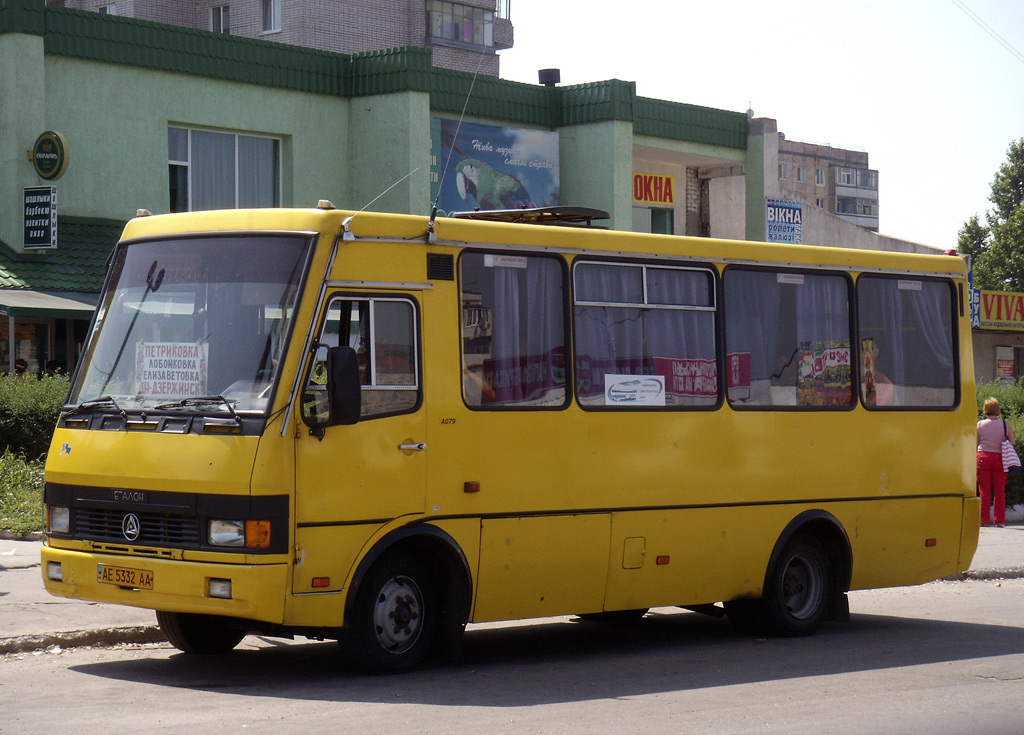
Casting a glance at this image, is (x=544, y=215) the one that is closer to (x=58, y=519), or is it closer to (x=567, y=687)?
(x=567, y=687)

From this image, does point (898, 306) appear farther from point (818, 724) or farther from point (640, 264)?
point (818, 724)

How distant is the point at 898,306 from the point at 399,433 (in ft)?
17.5

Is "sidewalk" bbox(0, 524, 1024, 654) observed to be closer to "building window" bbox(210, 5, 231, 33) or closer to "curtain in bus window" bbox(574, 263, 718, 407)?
"curtain in bus window" bbox(574, 263, 718, 407)

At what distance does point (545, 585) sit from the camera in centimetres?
1002

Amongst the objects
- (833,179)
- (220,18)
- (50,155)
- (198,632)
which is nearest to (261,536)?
(198,632)

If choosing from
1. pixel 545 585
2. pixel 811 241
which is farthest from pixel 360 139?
pixel 545 585

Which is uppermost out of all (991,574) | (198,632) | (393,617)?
(393,617)

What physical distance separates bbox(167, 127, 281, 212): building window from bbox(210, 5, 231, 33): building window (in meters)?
23.6

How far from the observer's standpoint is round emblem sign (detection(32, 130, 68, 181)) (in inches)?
954

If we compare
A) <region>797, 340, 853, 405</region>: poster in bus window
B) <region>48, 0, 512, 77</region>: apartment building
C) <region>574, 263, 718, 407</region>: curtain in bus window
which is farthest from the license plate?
<region>48, 0, 512, 77</region>: apartment building

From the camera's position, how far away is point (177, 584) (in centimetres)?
871

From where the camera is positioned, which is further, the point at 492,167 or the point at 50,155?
the point at 492,167

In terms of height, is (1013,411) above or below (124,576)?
above

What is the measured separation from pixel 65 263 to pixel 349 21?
27985 millimetres
